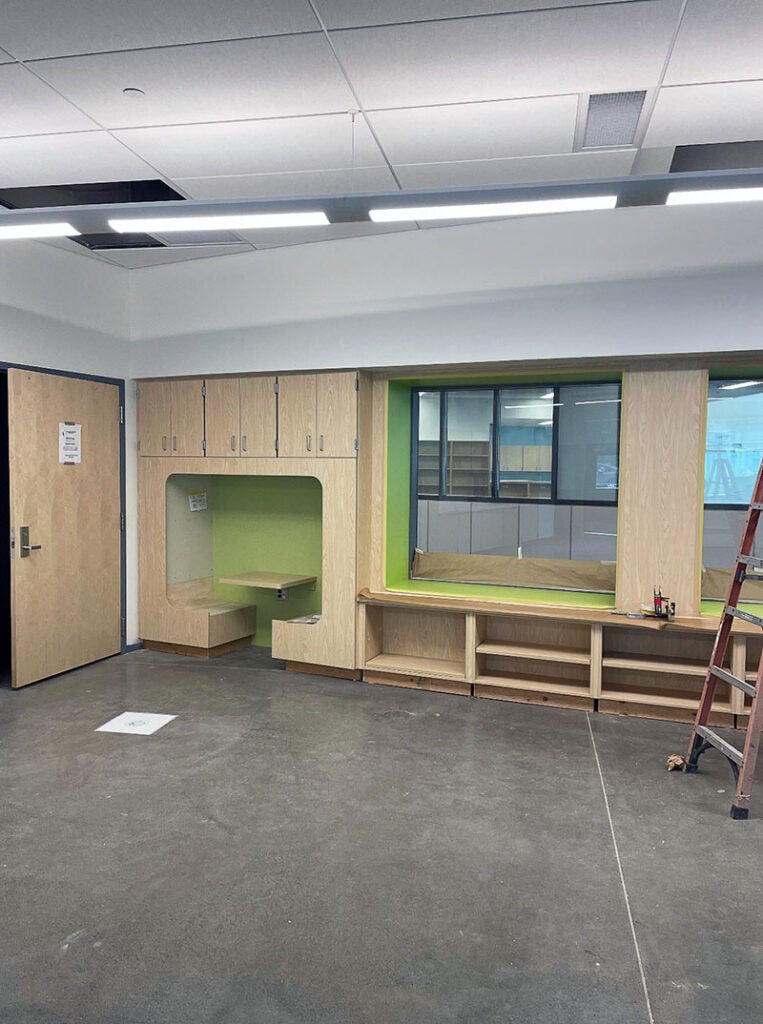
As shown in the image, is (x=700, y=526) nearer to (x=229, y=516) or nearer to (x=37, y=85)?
(x=229, y=516)

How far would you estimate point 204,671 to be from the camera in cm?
548

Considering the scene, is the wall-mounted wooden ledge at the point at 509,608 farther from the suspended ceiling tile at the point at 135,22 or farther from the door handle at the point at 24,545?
the suspended ceiling tile at the point at 135,22

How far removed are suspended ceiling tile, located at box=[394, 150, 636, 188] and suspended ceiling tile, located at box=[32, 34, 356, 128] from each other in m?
0.82

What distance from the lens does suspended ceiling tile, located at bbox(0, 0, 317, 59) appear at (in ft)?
7.84

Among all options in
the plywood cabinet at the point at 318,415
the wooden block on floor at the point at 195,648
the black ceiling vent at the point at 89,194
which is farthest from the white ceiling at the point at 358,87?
the wooden block on floor at the point at 195,648

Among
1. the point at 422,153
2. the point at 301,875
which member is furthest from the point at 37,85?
the point at 301,875

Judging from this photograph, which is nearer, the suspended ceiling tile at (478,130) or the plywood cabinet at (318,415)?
the suspended ceiling tile at (478,130)

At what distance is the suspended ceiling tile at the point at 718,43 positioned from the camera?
2.38 metres

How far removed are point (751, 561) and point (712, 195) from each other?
5.99ft

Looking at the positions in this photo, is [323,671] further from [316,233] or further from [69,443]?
[316,233]

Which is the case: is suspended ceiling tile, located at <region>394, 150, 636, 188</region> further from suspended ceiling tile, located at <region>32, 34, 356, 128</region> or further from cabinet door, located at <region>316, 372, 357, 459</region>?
cabinet door, located at <region>316, 372, 357, 459</region>

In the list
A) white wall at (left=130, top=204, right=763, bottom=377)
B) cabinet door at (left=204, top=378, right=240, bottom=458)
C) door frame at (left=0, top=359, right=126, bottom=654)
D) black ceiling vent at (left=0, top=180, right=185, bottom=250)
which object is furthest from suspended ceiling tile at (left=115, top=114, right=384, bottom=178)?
door frame at (left=0, top=359, right=126, bottom=654)

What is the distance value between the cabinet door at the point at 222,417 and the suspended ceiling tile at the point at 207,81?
242cm

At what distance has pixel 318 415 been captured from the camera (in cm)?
525
